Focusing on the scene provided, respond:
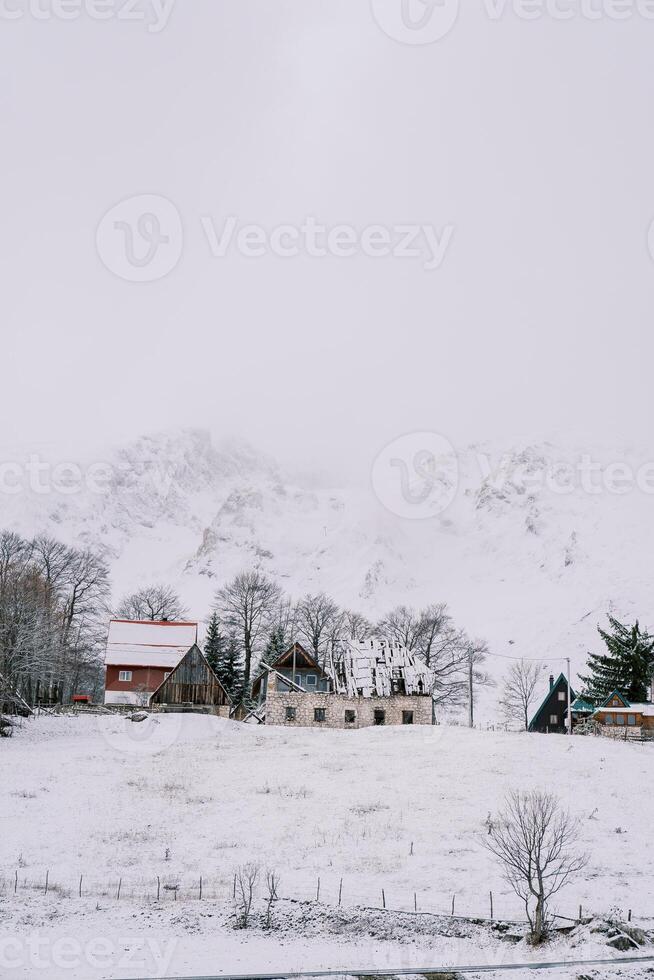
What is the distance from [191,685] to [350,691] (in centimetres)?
1323

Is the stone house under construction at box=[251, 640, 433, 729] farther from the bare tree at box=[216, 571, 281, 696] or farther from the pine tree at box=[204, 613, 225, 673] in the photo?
the pine tree at box=[204, 613, 225, 673]

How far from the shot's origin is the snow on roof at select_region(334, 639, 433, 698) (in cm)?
5600

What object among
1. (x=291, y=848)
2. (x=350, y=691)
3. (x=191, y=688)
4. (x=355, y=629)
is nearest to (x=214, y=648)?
(x=191, y=688)

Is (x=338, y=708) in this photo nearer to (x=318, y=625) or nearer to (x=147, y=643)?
(x=147, y=643)

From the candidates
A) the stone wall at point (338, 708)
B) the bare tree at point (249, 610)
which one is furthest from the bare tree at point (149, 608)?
the stone wall at point (338, 708)

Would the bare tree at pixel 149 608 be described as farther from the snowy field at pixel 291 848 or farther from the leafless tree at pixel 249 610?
the snowy field at pixel 291 848

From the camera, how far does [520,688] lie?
284ft

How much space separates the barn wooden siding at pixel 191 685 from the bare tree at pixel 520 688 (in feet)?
117

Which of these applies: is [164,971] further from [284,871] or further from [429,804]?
[429,804]

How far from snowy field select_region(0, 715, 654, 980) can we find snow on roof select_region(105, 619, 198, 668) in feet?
75.8

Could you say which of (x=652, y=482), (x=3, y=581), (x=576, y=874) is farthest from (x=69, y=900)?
(x=652, y=482)

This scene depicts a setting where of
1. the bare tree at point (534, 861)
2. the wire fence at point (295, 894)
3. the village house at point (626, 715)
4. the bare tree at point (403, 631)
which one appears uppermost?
the bare tree at point (403, 631)

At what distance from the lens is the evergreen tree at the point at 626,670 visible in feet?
202

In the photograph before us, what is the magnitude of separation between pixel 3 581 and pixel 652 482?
556 ft
